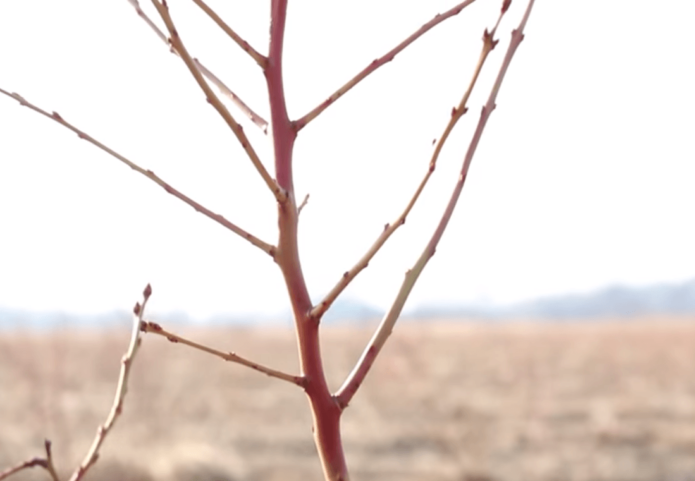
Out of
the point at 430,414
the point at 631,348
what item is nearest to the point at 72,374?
the point at 430,414

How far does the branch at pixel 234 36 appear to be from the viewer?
1.63 feet

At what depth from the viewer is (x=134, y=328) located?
48 cm

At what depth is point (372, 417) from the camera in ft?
32.2

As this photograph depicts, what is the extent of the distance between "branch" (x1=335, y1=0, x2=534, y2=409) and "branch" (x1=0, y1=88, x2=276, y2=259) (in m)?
0.07

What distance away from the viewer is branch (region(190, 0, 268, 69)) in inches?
19.5

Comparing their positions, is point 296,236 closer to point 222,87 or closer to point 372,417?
point 222,87

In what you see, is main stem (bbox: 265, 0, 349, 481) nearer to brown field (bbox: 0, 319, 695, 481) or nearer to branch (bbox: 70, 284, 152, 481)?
branch (bbox: 70, 284, 152, 481)

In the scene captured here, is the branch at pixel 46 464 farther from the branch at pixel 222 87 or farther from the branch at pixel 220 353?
the branch at pixel 222 87

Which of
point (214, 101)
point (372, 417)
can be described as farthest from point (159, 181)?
point (372, 417)

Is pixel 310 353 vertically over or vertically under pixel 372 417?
under

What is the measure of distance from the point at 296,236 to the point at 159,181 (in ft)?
0.25

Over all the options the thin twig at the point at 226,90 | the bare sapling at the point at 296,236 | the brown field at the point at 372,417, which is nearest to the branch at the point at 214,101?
the bare sapling at the point at 296,236

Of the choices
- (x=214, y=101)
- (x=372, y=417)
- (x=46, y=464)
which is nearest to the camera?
(x=214, y=101)

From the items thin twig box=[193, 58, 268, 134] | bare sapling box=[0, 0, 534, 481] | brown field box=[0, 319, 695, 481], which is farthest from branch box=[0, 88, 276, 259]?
brown field box=[0, 319, 695, 481]
